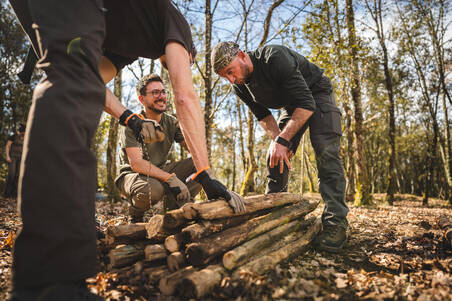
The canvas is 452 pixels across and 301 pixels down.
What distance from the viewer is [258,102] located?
3555mm

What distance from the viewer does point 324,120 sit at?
3.03 m

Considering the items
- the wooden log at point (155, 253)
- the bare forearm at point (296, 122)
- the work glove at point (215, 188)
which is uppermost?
the bare forearm at point (296, 122)

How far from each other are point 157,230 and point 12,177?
954 centimetres

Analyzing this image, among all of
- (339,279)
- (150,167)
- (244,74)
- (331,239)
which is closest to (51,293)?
(339,279)

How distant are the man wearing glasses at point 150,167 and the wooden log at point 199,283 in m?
1.62

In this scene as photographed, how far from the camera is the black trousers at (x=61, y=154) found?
3.49ft

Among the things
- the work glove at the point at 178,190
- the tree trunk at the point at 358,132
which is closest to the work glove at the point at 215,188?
the work glove at the point at 178,190

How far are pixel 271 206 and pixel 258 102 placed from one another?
5.14 feet

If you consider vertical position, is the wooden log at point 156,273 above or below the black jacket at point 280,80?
below

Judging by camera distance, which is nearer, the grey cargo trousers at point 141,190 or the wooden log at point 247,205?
the wooden log at point 247,205

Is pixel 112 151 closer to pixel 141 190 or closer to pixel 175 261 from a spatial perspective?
pixel 141 190

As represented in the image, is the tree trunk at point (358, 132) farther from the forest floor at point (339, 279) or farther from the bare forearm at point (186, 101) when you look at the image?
the bare forearm at point (186, 101)

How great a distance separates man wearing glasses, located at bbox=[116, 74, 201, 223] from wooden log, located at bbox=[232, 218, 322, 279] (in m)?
1.50

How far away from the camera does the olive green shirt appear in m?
3.48
